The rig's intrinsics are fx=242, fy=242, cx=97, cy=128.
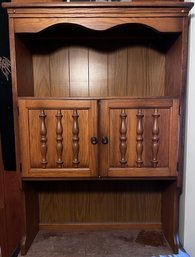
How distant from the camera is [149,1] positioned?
3.31ft

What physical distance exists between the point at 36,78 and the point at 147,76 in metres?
0.58

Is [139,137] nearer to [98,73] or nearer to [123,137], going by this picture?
[123,137]

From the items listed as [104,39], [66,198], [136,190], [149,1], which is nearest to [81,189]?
[66,198]

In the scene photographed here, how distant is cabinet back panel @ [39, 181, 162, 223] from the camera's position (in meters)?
1.31

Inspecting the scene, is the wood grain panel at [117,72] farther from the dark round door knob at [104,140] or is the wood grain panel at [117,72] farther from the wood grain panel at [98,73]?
the dark round door knob at [104,140]

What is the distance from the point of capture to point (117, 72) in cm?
126

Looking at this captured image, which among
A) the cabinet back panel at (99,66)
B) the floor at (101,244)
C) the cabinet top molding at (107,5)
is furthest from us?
the cabinet back panel at (99,66)

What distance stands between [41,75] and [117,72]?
1.29 ft

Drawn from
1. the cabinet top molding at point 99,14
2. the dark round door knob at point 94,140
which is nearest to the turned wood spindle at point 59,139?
the dark round door knob at point 94,140

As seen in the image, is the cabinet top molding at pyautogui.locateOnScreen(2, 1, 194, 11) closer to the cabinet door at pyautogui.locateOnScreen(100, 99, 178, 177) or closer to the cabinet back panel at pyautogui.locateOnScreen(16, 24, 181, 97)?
the cabinet back panel at pyautogui.locateOnScreen(16, 24, 181, 97)

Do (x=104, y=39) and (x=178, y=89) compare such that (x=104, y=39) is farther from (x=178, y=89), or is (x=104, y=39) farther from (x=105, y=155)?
(x=105, y=155)

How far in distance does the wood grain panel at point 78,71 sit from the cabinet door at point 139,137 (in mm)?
312

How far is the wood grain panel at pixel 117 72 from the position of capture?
1245mm

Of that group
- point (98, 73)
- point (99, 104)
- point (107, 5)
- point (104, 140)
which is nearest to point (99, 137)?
point (104, 140)
